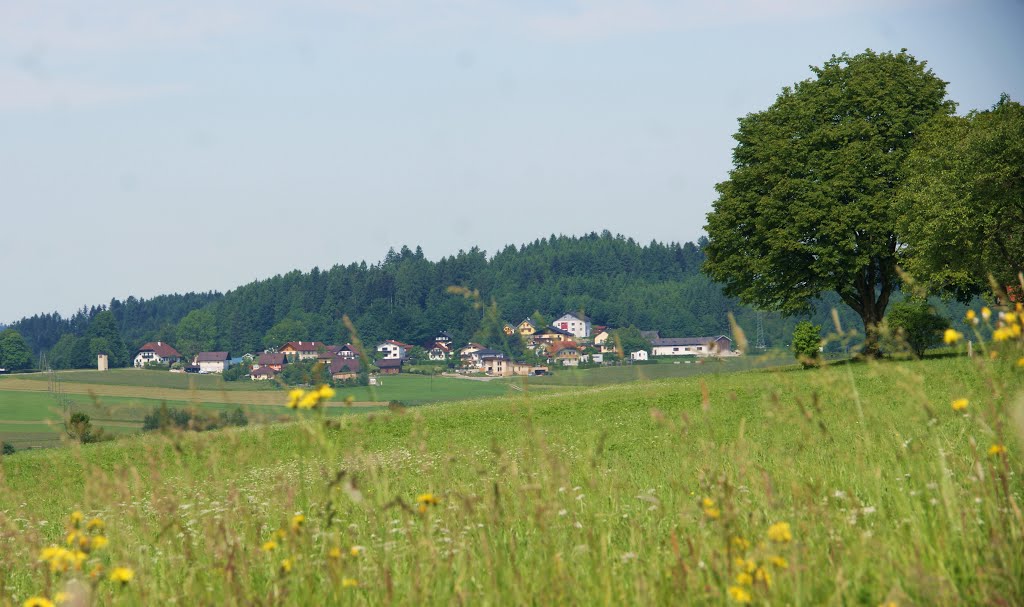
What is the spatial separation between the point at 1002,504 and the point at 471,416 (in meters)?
28.3

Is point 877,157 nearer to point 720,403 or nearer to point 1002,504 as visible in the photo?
point 720,403

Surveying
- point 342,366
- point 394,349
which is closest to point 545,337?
point 342,366

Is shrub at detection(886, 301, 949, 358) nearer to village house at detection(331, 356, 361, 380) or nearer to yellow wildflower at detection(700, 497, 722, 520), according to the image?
village house at detection(331, 356, 361, 380)

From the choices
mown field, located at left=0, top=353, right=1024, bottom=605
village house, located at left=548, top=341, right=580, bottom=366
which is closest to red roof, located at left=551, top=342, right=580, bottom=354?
village house, located at left=548, top=341, right=580, bottom=366

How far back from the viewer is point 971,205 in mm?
34500

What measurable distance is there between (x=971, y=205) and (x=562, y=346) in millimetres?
32876

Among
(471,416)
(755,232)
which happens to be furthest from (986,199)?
(471,416)

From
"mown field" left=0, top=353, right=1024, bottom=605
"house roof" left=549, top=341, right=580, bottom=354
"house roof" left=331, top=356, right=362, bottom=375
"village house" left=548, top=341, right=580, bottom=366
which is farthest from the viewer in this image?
"house roof" left=331, top=356, right=362, bottom=375

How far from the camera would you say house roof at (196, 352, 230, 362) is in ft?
630

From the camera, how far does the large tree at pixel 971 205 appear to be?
33.3 m

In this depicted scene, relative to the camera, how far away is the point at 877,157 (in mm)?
42250

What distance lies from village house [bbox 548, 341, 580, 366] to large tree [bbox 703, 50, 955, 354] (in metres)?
36.8

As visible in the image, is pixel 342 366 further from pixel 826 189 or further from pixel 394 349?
pixel 394 349

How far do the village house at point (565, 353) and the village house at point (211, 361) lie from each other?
19055 centimetres
